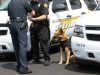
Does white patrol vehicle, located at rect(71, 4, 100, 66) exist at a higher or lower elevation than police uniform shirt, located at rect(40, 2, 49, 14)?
lower

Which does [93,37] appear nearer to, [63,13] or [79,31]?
[79,31]

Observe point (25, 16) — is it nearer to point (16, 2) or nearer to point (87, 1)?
point (16, 2)

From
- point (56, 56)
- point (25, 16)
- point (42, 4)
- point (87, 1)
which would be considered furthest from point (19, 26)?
point (87, 1)

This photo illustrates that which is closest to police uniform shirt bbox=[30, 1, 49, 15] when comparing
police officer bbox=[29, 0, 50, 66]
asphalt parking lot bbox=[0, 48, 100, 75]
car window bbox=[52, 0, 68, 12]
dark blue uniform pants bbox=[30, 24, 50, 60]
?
police officer bbox=[29, 0, 50, 66]

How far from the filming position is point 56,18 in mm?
7680

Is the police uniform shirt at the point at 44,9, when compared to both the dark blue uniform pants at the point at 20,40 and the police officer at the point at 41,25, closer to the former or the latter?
the police officer at the point at 41,25

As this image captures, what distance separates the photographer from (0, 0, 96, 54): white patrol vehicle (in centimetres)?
696

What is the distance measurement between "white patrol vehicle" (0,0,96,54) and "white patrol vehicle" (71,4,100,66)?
156 cm

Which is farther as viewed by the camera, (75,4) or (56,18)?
(75,4)

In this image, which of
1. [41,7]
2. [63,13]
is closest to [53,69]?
[41,7]

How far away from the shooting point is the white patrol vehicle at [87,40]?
5.46 metres

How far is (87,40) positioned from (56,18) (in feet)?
7.27

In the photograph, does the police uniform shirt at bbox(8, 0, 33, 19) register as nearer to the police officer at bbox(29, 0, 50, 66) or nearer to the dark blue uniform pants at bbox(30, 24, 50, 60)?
the police officer at bbox(29, 0, 50, 66)

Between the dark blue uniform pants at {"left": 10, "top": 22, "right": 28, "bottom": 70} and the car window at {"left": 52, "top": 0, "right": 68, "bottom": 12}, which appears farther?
the car window at {"left": 52, "top": 0, "right": 68, "bottom": 12}
